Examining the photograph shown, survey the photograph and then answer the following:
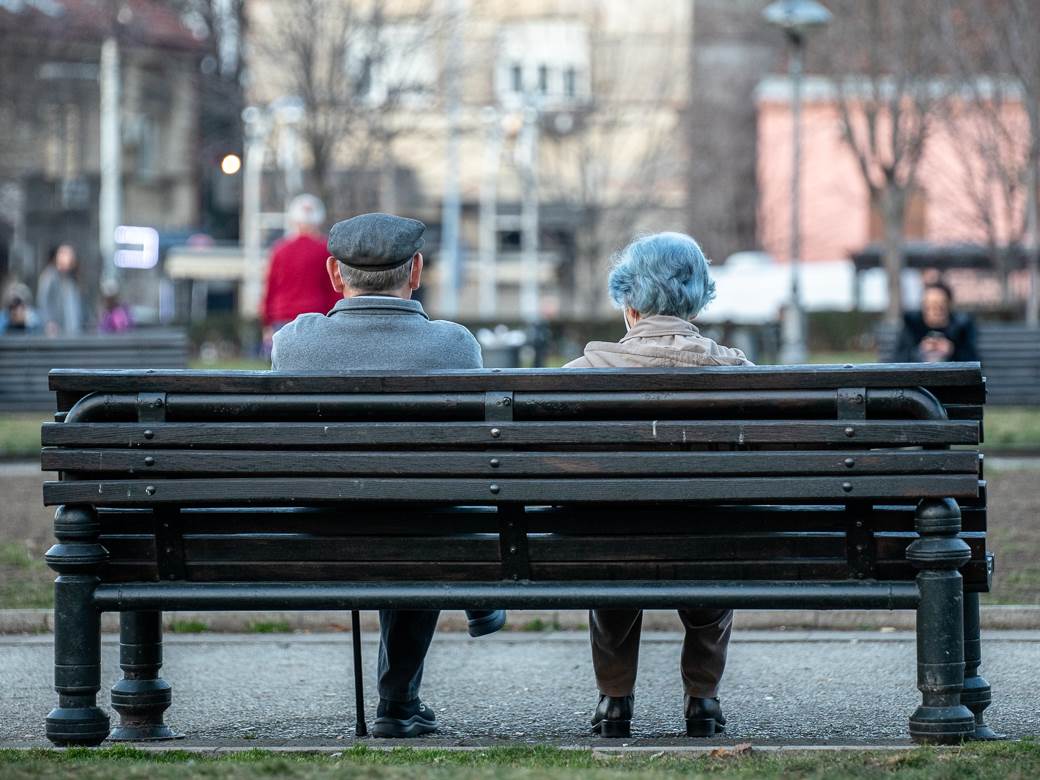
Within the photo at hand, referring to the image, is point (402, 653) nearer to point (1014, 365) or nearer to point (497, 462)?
point (497, 462)

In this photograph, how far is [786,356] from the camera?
27.9 meters

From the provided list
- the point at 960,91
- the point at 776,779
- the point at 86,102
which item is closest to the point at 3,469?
the point at 776,779

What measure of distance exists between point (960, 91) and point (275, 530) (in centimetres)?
3056

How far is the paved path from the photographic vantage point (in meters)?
5.23

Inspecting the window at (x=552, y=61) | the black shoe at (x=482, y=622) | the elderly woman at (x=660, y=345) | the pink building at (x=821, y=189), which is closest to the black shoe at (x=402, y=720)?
the black shoe at (x=482, y=622)

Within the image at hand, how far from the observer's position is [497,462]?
430 centimetres

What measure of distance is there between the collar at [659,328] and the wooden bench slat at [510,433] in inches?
25.2

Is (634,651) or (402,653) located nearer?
(634,651)

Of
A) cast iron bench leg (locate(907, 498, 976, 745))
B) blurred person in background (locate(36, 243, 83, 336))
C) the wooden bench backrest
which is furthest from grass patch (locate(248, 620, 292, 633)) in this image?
blurred person in background (locate(36, 243, 83, 336))

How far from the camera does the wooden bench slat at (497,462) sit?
13.9ft

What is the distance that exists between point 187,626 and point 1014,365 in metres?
12.0

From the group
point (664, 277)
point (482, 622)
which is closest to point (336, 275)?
point (664, 277)

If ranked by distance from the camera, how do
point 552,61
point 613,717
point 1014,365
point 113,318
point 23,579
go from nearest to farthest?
point 613,717, point 23,579, point 1014,365, point 113,318, point 552,61

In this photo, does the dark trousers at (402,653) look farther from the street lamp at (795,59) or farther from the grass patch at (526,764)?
the street lamp at (795,59)
